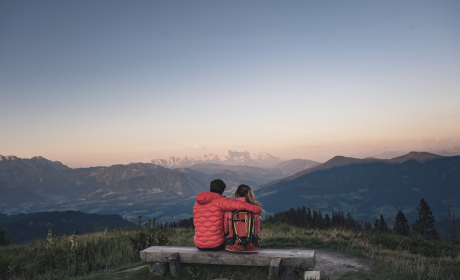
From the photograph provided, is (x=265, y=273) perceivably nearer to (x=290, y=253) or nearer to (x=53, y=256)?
(x=290, y=253)

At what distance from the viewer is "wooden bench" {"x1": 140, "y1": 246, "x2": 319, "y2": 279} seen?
6.12m

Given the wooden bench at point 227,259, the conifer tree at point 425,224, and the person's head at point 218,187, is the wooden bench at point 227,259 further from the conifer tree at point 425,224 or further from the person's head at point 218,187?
the conifer tree at point 425,224

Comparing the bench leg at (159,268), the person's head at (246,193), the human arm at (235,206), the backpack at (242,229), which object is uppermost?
the person's head at (246,193)

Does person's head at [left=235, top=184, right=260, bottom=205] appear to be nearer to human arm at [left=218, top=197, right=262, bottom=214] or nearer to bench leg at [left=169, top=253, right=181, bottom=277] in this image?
human arm at [left=218, top=197, right=262, bottom=214]

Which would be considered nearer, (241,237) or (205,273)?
(241,237)

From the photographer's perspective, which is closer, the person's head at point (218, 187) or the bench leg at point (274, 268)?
the bench leg at point (274, 268)

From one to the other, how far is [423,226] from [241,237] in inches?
2594

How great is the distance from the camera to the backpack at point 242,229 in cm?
616

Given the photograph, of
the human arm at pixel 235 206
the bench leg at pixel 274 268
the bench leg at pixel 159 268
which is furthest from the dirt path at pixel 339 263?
the bench leg at pixel 159 268

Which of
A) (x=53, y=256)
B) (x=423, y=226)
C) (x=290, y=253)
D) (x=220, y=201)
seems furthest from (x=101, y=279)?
(x=423, y=226)

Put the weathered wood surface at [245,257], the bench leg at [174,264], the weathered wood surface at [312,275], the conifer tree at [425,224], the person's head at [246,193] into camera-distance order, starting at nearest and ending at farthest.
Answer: the weathered wood surface at [312,275] → the weathered wood surface at [245,257] → the person's head at [246,193] → the bench leg at [174,264] → the conifer tree at [425,224]

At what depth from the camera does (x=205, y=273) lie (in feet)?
22.7

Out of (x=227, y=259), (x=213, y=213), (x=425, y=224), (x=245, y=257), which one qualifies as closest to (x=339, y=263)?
(x=245, y=257)

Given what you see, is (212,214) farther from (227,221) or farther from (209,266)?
(209,266)
